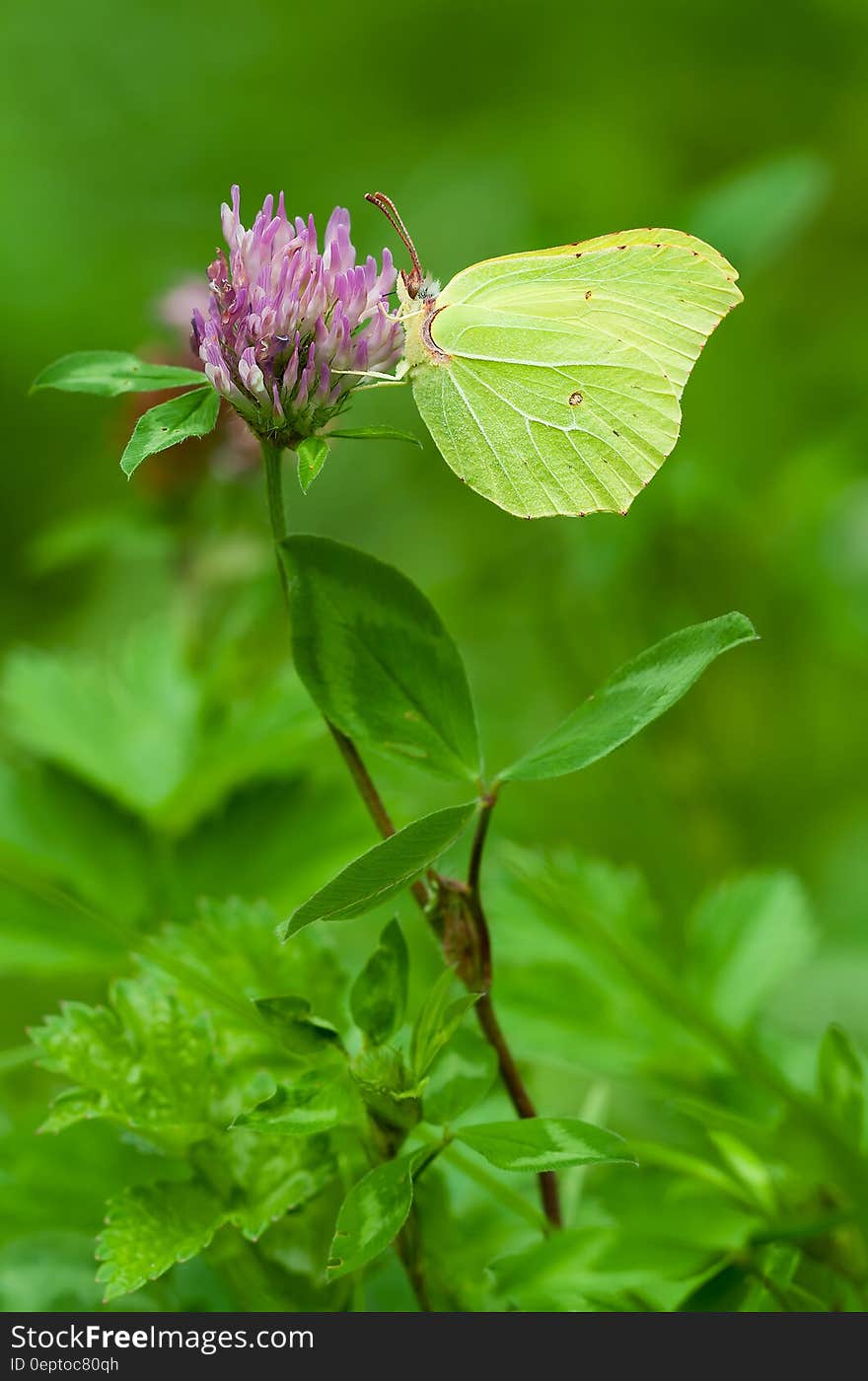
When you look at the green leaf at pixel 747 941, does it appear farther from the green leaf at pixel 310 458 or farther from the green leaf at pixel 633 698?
the green leaf at pixel 310 458

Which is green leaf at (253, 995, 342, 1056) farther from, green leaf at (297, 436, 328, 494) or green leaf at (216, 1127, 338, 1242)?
green leaf at (297, 436, 328, 494)

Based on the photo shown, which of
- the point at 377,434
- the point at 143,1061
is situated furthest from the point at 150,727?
the point at 377,434

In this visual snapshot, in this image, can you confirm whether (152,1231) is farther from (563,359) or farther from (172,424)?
(563,359)

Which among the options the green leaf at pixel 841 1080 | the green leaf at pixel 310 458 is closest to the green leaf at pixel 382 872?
the green leaf at pixel 310 458

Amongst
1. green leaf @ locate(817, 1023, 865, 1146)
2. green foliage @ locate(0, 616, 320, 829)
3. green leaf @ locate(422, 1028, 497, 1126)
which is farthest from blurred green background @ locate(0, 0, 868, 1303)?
green leaf @ locate(817, 1023, 865, 1146)

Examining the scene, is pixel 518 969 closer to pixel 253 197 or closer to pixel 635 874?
pixel 635 874

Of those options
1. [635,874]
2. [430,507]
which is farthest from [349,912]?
[430,507]
